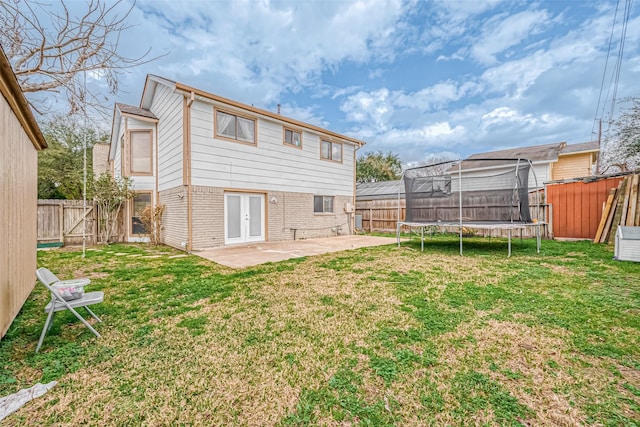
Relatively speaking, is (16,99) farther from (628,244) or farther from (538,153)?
(538,153)

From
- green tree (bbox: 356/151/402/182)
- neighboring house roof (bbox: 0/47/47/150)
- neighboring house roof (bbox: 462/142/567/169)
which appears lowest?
neighboring house roof (bbox: 0/47/47/150)

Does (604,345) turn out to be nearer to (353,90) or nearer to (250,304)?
(250,304)

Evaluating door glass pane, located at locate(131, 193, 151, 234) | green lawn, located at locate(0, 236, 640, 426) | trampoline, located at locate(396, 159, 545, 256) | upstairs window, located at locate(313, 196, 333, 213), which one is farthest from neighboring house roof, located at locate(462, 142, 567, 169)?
door glass pane, located at locate(131, 193, 151, 234)

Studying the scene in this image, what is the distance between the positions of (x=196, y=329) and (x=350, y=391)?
1823 millimetres

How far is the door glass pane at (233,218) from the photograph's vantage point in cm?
897

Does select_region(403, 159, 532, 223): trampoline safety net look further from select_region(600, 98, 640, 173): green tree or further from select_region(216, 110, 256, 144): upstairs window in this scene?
select_region(600, 98, 640, 173): green tree

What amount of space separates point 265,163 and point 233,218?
2356 mm

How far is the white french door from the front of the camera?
895 cm

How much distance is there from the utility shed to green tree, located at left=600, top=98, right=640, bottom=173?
66.0 ft

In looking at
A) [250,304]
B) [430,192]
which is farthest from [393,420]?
[430,192]

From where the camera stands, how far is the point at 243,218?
9.33 m

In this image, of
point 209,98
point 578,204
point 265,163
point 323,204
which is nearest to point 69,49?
point 209,98

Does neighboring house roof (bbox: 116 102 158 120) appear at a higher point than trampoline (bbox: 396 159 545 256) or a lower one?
higher

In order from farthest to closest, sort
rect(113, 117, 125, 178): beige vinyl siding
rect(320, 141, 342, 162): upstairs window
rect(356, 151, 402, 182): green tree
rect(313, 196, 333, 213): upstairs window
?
rect(356, 151, 402, 182): green tree, rect(320, 141, 342, 162): upstairs window, rect(313, 196, 333, 213): upstairs window, rect(113, 117, 125, 178): beige vinyl siding
